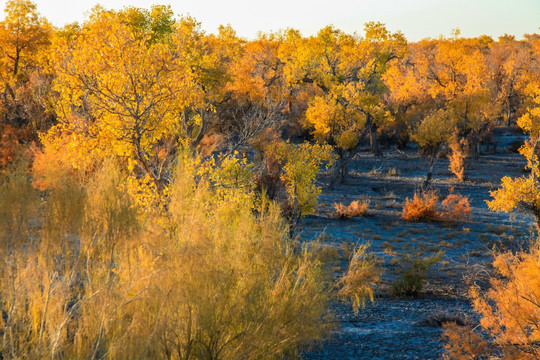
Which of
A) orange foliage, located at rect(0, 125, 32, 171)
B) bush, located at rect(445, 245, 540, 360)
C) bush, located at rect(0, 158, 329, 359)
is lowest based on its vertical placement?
bush, located at rect(445, 245, 540, 360)

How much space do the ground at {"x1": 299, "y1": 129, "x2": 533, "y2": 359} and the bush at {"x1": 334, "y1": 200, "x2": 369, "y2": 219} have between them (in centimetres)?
27

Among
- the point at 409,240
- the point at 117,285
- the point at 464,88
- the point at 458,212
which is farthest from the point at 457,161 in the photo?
the point at 117,285

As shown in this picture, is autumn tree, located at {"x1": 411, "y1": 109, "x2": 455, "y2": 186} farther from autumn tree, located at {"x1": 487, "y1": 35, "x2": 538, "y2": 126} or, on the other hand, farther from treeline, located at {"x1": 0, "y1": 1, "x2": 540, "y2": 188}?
autumn tree, located at {"x1": 487, "y1": 35, "x2": 538, "y2": 126}

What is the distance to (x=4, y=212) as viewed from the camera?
4863 mm

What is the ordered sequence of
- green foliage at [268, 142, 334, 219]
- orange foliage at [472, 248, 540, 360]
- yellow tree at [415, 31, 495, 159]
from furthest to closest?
1. yellow tree at [415, 31, 495, 159]
2. green foliage at [268, 142, 334, 219]
3. orange foliage at [472, 248, 540, 360]

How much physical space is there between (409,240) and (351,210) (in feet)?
11.3

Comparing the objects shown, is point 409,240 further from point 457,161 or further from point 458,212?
point 457,161

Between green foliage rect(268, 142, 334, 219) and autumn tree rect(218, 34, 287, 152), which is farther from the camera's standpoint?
autumn tree rect(218, 34, 287, 152)

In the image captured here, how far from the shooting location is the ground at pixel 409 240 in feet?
30.0

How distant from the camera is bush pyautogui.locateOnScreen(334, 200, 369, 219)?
63.8ft

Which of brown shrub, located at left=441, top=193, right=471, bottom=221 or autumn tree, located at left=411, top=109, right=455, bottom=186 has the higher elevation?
autumn tree, located at left=411, top=109, right=455, bottom=186

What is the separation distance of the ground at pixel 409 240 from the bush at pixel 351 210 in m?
0.27

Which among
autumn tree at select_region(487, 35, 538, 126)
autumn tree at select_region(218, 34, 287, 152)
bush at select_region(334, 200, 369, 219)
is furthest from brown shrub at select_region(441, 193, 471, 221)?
autumn tree at select_region(487, 35, 538, 126)

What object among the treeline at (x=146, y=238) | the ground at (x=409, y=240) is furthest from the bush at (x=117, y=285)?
the ground at (x=409, y=240)
